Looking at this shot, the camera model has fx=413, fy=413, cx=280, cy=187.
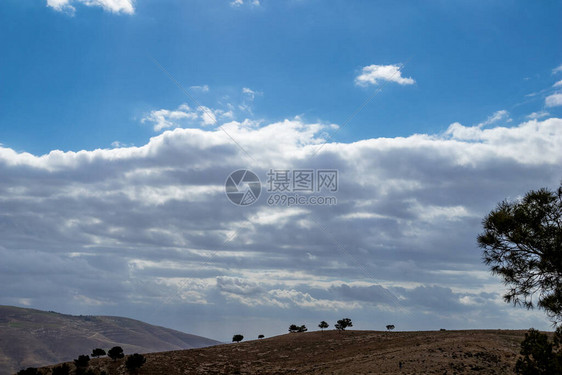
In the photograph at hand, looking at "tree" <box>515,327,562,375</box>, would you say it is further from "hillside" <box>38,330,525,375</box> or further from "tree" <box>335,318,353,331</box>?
"tree" <box>335,318,353,331</box>

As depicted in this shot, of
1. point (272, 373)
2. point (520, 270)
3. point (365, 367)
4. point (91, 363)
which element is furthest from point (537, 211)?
point (91, 363)

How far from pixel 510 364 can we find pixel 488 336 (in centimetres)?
1173

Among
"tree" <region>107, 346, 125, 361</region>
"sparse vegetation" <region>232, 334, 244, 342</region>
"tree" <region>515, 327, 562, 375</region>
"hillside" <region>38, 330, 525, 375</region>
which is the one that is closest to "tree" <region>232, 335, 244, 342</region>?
"sparse vegetation" <region>232, 334, 244, 342</region>

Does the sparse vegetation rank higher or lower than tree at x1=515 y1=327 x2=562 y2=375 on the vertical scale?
lower

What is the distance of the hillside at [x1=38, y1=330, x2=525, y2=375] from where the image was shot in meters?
33.5

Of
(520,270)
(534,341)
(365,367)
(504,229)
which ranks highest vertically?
(504,229)

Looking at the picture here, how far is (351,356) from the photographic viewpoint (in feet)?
148

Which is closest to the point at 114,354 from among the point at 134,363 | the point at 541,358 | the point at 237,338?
the point at 134,363

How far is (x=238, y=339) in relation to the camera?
70875 millimetres

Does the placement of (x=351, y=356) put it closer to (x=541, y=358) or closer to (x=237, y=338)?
(x=541, y=358)

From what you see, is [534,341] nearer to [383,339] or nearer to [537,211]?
[537,211]

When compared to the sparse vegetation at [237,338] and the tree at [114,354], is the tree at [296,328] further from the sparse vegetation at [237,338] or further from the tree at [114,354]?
the tree at [114,354]

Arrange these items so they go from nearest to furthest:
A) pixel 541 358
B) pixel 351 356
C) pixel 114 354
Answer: pixel 541 358
pixel 351 356
pixel 114 354

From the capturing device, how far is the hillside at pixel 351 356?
33.5 metres
